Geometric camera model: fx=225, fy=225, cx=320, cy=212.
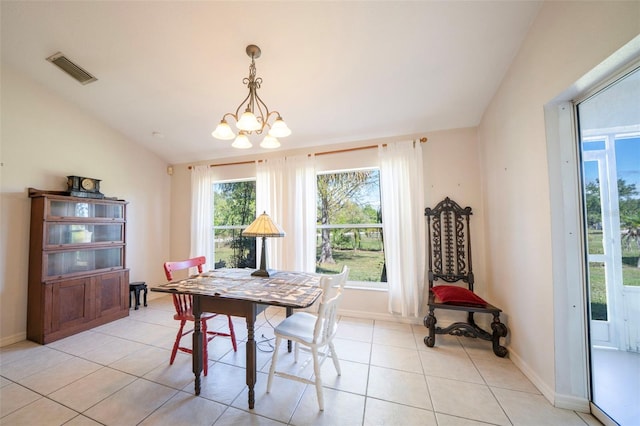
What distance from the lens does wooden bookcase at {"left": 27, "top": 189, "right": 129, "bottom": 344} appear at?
2.44m

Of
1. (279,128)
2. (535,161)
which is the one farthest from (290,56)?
(535,161)

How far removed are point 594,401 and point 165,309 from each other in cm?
457

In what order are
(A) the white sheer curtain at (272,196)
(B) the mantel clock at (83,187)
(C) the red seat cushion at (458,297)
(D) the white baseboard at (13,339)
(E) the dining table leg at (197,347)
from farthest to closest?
1. (A) the white sheer curtain at (272,196)
2. (B) the mantel clock at (83,187)
3. (D) the white baseboard at (13,339)
4. (C) the red seat cushion at (458,297)
5. (E) the dining table leg at (197,347)

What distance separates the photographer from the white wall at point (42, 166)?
2.40 m

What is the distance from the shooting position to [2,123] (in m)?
2.38

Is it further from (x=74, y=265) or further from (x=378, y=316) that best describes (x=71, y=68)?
(x=378, y=316)

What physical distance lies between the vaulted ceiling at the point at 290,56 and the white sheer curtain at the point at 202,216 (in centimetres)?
109

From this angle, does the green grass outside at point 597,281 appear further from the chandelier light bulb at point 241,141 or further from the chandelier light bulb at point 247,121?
the chandelier light bulb at point 241,141

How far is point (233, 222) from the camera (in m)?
3.88

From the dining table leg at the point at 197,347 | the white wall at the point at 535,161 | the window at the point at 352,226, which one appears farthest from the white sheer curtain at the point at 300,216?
the white wall at the point at 535,161

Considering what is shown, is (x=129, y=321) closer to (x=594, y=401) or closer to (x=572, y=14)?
(x=594, y=401)

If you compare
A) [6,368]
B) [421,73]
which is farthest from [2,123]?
[421,73]

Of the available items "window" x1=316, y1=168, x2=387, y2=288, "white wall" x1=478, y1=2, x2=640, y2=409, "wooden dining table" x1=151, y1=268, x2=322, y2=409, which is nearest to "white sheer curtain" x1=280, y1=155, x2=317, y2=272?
"window" x1=316, y1=168, x2=387, y2=288

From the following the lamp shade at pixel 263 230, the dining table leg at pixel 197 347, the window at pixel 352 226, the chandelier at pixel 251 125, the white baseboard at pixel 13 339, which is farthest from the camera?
the window at pixel 352 226
